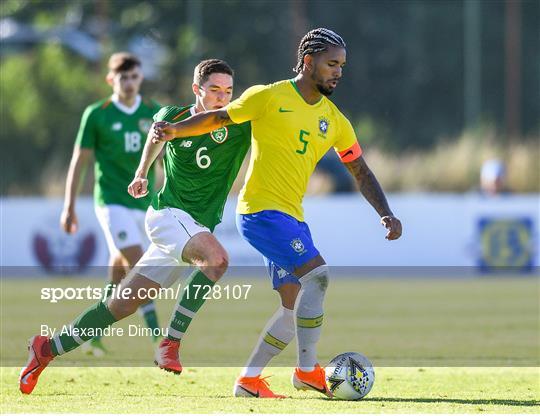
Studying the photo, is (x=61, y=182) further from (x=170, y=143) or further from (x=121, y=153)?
(x=170, y=143)

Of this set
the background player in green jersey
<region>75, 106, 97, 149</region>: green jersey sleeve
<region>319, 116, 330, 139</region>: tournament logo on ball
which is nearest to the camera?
<region>319, 116, 330, 139</region>: tournament logo on ball

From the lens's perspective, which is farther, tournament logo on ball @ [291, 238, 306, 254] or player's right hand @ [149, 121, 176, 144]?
tournament logo on ball @ [291, 238, 306, 254]

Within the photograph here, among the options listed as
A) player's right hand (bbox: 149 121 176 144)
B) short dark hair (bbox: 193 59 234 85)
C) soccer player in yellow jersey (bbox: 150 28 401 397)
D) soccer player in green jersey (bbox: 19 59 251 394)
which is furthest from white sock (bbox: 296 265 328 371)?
short dark hair (bbox: 193 59 234 85)

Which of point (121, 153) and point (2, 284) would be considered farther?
point (2, 284)

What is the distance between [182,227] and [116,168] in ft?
10.6

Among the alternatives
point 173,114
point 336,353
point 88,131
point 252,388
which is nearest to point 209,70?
point 173,114

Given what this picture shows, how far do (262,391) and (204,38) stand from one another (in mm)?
30275

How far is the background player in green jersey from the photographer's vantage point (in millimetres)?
11336

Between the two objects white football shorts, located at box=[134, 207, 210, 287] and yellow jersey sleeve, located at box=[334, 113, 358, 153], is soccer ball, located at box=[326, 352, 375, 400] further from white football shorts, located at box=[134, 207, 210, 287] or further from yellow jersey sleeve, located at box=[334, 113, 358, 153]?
yellow jersey sleeve, located at box=[334, 113, 358, 153]

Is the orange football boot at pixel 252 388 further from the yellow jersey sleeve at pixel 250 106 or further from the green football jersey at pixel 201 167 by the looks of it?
the yellow jersey sleeve at pixel 250 106

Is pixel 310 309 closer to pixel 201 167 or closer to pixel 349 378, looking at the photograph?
pixel 349 378

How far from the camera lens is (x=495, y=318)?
50.9 feet

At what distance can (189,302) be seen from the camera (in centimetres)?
847

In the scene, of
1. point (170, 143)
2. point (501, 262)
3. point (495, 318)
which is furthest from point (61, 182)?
point (170, 143)
